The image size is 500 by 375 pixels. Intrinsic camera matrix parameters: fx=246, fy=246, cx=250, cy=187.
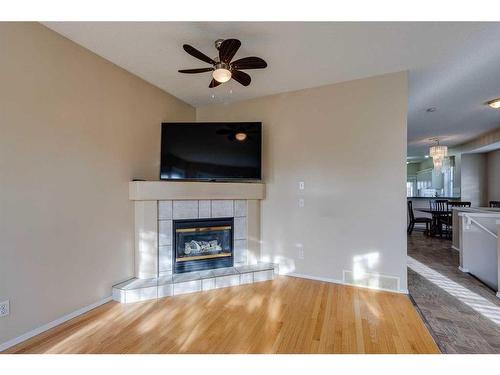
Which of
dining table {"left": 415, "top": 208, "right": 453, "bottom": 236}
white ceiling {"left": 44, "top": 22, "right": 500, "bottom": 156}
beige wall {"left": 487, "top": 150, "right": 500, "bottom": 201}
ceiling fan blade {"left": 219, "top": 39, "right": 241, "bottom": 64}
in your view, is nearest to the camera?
ceiling fan blade {"left": 219, "top": 39, "right": 241, "bottom": 64}

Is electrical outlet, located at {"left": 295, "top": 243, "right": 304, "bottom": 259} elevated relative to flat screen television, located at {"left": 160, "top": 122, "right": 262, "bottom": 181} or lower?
lower

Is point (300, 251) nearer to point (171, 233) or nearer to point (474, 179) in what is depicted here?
point (171, 233)

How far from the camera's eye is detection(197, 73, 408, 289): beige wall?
274cm

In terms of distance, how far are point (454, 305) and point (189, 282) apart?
2.73 m

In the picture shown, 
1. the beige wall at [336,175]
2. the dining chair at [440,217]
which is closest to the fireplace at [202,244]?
the beige wall at [336,175]

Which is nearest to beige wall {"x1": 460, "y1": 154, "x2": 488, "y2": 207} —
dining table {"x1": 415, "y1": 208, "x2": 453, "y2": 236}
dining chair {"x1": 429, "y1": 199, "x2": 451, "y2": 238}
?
dining chair {"x1": 429, "y1": 199, "x2": 451, "y2": 238}

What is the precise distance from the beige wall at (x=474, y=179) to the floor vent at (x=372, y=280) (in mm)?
5902

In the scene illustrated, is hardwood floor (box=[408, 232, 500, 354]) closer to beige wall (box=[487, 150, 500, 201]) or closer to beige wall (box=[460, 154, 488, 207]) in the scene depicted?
beige wall (box=[487, 150, 500, 201])

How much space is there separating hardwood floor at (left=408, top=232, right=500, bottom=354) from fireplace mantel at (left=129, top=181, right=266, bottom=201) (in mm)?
2185

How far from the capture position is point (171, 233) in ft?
9.57

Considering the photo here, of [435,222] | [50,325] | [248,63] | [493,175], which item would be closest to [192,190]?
[248,63]

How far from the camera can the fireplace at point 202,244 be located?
297 cm

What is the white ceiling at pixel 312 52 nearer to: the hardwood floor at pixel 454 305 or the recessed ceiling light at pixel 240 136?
the recessed ceiling light at pixel 240 136
